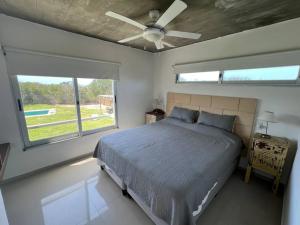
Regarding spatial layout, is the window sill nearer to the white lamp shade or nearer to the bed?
the bed

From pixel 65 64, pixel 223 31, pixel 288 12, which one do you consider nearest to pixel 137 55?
pixel 65 64

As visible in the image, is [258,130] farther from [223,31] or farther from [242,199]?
[223,31]

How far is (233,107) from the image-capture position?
8.32 ft

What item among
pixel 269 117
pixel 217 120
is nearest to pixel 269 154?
pixel 269 117

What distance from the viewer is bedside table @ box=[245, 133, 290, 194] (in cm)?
189

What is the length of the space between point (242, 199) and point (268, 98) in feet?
5.15

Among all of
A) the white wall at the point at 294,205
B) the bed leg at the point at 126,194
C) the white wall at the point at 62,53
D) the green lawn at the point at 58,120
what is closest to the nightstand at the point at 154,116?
the white wall at the point at 62,53

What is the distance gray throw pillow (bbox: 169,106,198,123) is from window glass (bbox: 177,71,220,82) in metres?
0.72

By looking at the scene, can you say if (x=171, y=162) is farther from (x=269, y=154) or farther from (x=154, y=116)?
(x=154, y=116)

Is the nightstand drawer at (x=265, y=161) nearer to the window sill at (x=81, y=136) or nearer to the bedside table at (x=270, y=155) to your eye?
the bedside table at (x=270, y=155)

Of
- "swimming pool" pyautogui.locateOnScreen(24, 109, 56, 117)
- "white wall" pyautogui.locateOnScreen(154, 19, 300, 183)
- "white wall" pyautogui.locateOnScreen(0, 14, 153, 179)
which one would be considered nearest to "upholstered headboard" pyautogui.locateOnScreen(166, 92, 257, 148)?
"white wall" pyautogui.locateOnScreen(154, 19, 300, 183)

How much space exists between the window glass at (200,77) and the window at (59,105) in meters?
1.72

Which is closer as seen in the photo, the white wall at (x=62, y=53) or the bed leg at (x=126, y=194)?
the bed leg at (x=126, y=194)

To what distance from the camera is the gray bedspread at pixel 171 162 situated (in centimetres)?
123
